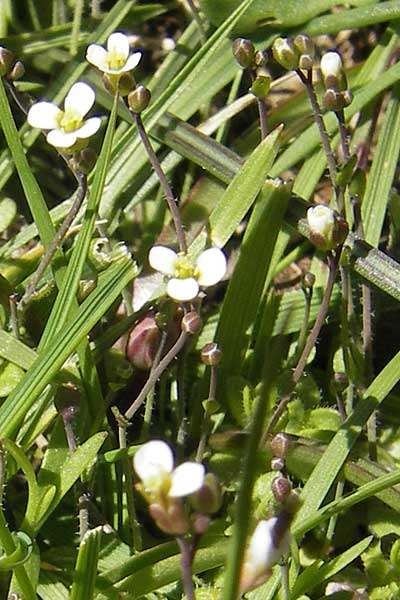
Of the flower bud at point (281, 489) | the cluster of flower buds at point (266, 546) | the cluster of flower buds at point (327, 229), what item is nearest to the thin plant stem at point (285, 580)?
the flower bud at point (281, 489)

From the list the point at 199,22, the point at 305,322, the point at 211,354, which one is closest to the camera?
the point at 211,354

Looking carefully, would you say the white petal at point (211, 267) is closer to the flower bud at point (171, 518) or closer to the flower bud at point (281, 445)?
the flower bud at point (281, 445)

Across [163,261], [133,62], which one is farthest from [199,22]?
[163,261]

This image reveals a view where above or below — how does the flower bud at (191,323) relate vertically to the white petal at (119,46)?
below

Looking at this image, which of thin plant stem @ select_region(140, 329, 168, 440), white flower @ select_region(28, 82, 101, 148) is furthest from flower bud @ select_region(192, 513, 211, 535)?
white flower @ select_region(28, 82, 101, 148)

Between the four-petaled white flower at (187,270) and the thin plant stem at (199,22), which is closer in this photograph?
the four-petaled white flower at (187,270)

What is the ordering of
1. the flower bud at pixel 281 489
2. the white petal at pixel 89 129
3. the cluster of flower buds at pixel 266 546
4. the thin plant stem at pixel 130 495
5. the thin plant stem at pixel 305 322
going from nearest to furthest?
1. the cluster of flower buds at pixel 266 546
2. the flower bud at pixel 281 489
3. the white petal at pixel 89 129
4. the thin plant stem at pixel 130 495
5. the thin plant stem at pixel 305 322

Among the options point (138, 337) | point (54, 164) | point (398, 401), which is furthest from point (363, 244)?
point (54, 164)

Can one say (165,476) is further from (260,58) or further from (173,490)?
(260,58)
